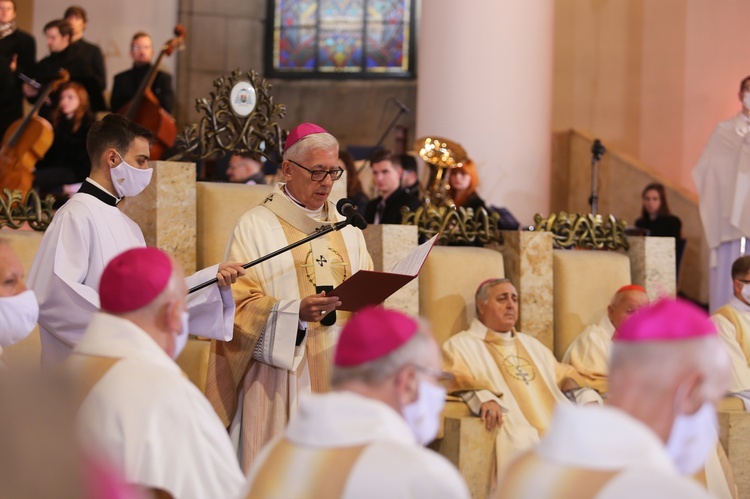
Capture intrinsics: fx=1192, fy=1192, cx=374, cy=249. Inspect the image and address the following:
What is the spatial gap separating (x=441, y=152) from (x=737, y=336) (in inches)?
120

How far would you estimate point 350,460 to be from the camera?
8.70 feet

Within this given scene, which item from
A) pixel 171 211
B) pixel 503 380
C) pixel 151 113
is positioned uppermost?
pixel 151 113

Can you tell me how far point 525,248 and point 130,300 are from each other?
464 centimetres

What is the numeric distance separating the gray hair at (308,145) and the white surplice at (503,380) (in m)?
1.92

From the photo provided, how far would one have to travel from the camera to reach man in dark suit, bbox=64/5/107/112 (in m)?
10.7

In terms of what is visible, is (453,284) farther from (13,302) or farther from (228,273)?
(13,302)

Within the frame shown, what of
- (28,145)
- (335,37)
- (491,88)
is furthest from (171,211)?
(335,37)

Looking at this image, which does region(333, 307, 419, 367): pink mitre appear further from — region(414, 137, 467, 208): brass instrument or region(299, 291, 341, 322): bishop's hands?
region(414, 137, 467, 208): brass instrument

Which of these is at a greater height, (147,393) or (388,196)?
(388,196)

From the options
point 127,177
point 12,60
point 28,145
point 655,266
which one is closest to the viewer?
point 127,177

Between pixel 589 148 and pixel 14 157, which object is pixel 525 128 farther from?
pixel 14 157

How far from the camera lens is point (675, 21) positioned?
14.1m

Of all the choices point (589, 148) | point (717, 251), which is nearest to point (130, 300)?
point (717, 251)

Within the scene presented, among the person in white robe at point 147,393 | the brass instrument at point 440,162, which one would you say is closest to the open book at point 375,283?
the person in white robe at point 147,393
